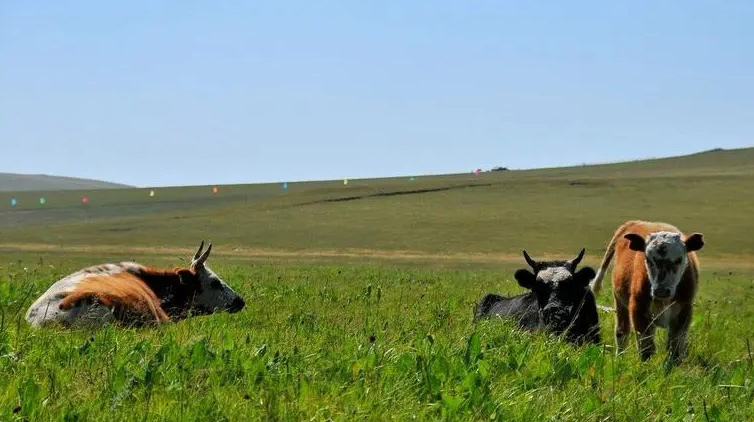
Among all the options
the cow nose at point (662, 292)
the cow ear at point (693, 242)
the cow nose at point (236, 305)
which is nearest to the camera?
the cow nose at point (662, 292)

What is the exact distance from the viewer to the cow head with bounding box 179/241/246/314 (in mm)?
12164

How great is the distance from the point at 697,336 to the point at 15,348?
8.86 metres

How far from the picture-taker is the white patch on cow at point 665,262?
9727mm

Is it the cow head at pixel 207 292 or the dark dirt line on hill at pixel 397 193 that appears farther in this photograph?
the dark dirt line on hill at pixel 397 193

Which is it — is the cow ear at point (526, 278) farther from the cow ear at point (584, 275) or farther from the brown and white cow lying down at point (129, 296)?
the brown and white cow lying down at point (129, 296)

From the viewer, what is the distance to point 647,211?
61.6 meters

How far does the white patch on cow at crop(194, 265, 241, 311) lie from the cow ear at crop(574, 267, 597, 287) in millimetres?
5124

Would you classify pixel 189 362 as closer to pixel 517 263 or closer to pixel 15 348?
pixel 15 348

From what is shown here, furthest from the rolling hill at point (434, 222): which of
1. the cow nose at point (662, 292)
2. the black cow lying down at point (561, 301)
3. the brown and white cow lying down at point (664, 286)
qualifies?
the cow nose at point (662, 292)

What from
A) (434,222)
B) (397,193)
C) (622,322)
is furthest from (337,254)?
(397,193)

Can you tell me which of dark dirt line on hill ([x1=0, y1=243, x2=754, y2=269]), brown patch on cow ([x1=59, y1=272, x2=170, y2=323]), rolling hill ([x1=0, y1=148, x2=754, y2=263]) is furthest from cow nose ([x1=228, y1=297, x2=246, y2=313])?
rolling hill ([x1=0, y1=148, x2=754, y2=263])

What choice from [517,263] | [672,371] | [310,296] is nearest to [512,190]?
[517,263]

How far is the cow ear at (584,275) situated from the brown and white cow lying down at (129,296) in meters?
4.98

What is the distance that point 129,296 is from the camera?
33.9ft
